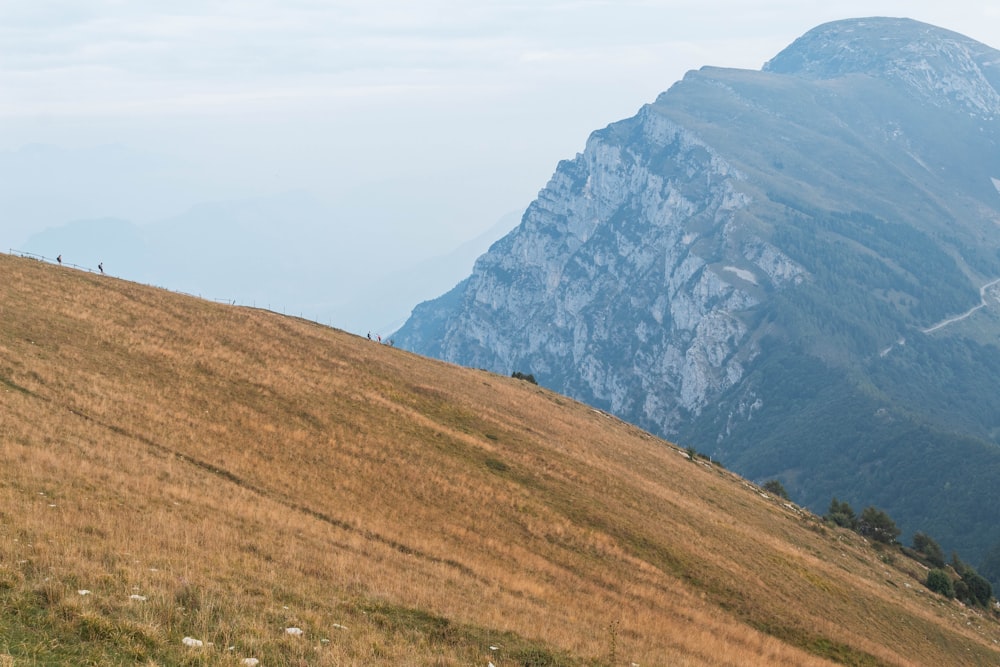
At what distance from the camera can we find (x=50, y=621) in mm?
14445

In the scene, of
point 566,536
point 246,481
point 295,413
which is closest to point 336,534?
point 246,481

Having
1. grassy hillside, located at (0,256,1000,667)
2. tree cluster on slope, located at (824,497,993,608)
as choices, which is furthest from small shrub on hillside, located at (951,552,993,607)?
grassy hillside, located at (0,256,1000,667)

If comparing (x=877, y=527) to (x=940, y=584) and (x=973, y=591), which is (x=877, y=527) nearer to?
(x=973, y=591)

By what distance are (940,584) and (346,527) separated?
2098 inches

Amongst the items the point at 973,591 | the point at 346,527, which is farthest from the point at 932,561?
the point at 346,527

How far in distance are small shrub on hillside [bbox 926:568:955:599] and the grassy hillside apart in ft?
4.63

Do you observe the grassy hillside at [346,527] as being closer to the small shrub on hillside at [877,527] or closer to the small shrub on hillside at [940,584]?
the small shrub on hillside at [940,584]

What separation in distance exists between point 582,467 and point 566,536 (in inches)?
486

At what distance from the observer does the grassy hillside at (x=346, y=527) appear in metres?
17.3

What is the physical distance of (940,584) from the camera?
61250 millimetres

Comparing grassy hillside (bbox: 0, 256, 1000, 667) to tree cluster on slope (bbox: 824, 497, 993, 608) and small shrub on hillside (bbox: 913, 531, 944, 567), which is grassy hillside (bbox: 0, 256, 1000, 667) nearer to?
tree cluster on slope (bbox: 824, 497, 993, 608)

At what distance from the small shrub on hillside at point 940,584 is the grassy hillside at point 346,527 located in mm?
1411

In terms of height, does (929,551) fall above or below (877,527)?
below

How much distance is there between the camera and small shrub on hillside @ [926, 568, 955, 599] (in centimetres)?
6084
